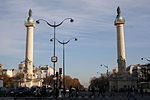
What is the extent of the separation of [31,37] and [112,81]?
37.7 meters

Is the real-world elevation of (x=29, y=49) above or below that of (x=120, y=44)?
below

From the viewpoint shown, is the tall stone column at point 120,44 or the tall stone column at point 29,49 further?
the tall stone column at point 29,49

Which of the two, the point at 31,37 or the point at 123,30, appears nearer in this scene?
the point at 123,30

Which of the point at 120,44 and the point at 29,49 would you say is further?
the point at 29,49

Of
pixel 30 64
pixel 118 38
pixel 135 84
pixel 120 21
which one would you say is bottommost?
pixel 135 84

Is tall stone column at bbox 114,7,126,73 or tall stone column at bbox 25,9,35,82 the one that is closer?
tall stone column at bbox 114,7,126,73

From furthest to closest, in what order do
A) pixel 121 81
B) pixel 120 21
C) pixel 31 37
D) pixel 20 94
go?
pixel 31 37, pixel 120 21, pixel 121 81, pixel 20 94

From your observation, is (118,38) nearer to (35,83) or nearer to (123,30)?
(123,30)

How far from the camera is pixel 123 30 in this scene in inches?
3920

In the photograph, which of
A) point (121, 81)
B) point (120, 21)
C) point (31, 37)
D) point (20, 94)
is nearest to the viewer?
point (20, 94)

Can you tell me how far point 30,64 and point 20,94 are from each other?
63694mm

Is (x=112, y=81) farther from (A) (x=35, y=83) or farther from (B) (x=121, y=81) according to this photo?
(A) (x=35, y=83)

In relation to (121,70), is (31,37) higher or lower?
higher

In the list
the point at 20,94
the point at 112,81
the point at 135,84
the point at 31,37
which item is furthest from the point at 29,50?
the point at 20,94
